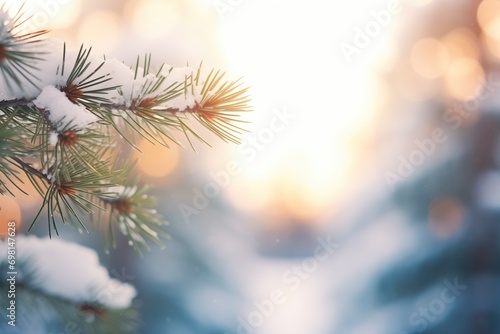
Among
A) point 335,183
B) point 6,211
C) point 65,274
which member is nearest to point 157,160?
point 6,211

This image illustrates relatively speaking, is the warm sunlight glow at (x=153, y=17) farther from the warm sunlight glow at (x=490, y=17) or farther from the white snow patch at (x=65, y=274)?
the white snow patch at (x=65, y=274)

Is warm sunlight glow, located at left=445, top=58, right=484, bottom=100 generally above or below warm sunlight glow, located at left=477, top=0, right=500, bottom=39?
below

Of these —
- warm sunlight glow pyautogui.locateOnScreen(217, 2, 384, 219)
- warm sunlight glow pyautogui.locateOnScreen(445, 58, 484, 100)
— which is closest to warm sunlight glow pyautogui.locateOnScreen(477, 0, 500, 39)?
warm sunlight glow pyautogui.locateOnScreen(445, 58, 484, 100)

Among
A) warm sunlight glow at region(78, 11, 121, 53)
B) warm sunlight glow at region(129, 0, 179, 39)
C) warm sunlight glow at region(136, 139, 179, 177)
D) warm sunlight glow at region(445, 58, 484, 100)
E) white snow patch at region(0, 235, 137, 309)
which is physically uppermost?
warm sunlight glow at region(445, 58, 484, 100)

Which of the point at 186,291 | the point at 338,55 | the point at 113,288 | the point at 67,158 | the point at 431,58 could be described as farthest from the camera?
the point at 431,58

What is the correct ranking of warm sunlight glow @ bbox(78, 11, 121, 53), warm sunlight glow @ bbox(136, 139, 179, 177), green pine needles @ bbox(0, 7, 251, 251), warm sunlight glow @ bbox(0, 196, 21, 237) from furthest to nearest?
1. warm sunlight glow @ bbox(136, 139, 179, 177)
2. warm sunlight glow @ bbox(78, 11, 121, 53)
3. warm sunlight glow @ bbox(0, 196, 21, 237)
4. green pine needles @ bbox(0, 7, 251, 251)

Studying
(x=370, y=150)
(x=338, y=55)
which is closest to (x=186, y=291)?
(x=370, y=150)

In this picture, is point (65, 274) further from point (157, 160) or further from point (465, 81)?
point (465, 81)

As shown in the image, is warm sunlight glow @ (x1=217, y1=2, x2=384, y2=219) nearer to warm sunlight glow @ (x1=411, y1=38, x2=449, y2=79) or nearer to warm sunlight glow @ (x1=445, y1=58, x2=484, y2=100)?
warm sunlight glow @ (x1=411, y1=38, x2=449, y2=79)

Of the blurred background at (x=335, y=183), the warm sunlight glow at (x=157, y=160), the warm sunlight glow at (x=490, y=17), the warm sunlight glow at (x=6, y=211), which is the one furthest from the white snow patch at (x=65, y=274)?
the warm sunlight glow at (x=490, y=17)

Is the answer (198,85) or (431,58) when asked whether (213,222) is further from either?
(198,85)
